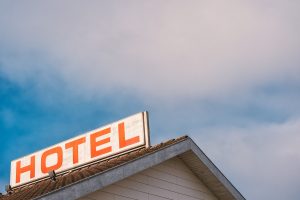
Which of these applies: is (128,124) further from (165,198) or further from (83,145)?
(165,198)

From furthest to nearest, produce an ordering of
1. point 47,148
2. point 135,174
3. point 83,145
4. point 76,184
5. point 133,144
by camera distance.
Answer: point 47,148
point 83,145
point 133,144
point 135,174
point 76,184

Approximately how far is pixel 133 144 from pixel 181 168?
11.8 ft

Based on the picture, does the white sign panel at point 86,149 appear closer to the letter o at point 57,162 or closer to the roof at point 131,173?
the letter o at point 57,162

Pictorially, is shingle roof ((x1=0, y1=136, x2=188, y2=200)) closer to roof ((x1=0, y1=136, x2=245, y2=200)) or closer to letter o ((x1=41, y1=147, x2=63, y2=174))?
roof ((x1=0, y1=136, x2=245, y2=200))

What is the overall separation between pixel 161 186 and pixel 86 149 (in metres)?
6.25

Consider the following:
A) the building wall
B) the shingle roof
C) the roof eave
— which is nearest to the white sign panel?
the building wall

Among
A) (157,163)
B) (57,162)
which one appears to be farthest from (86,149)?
(157,163)

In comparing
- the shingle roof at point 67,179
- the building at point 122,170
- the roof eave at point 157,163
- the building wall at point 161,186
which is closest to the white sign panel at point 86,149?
the building at point 122,170

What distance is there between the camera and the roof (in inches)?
424

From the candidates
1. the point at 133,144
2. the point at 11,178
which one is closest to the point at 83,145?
the point at 133,144

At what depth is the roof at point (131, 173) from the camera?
35.3ft

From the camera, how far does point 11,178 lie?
22.8m

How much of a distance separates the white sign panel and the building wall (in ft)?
9.91

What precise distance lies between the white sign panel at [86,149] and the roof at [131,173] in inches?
125
